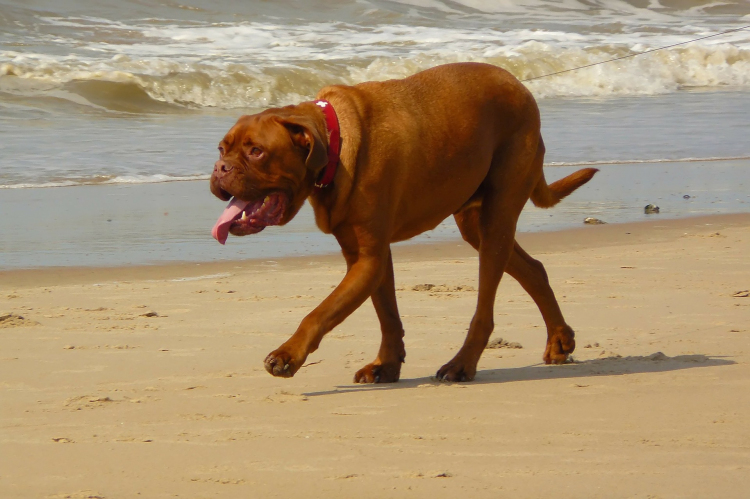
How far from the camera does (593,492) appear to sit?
9.91 feet

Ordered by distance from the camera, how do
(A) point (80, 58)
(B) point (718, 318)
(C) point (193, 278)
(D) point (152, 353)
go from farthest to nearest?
(A) point (80, 58) → (C) point (193, 278) → (B) point (718, 318) → (D) point (152, 353)

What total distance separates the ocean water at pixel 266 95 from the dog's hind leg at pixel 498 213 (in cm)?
350

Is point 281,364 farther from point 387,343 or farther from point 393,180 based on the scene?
point 393,180

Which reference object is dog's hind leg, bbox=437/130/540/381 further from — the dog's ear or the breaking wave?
the breaking wave

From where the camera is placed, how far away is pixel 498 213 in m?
4.85

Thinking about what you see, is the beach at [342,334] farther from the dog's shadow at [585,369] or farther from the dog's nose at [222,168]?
the dog's nose at [222,168]

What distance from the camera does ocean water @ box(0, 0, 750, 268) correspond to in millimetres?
9312

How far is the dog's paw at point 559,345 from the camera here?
16.3 ft

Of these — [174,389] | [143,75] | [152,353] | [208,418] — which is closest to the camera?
[208,418]

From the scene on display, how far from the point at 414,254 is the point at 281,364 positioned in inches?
162

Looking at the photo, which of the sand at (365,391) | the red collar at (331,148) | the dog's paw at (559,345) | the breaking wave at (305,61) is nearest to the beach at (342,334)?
the sand at (365,391)

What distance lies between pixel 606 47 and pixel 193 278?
19.8 metres

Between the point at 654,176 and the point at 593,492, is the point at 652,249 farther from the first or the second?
the point at 593,492

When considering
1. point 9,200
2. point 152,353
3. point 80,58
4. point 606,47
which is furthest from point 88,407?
point 606,47
